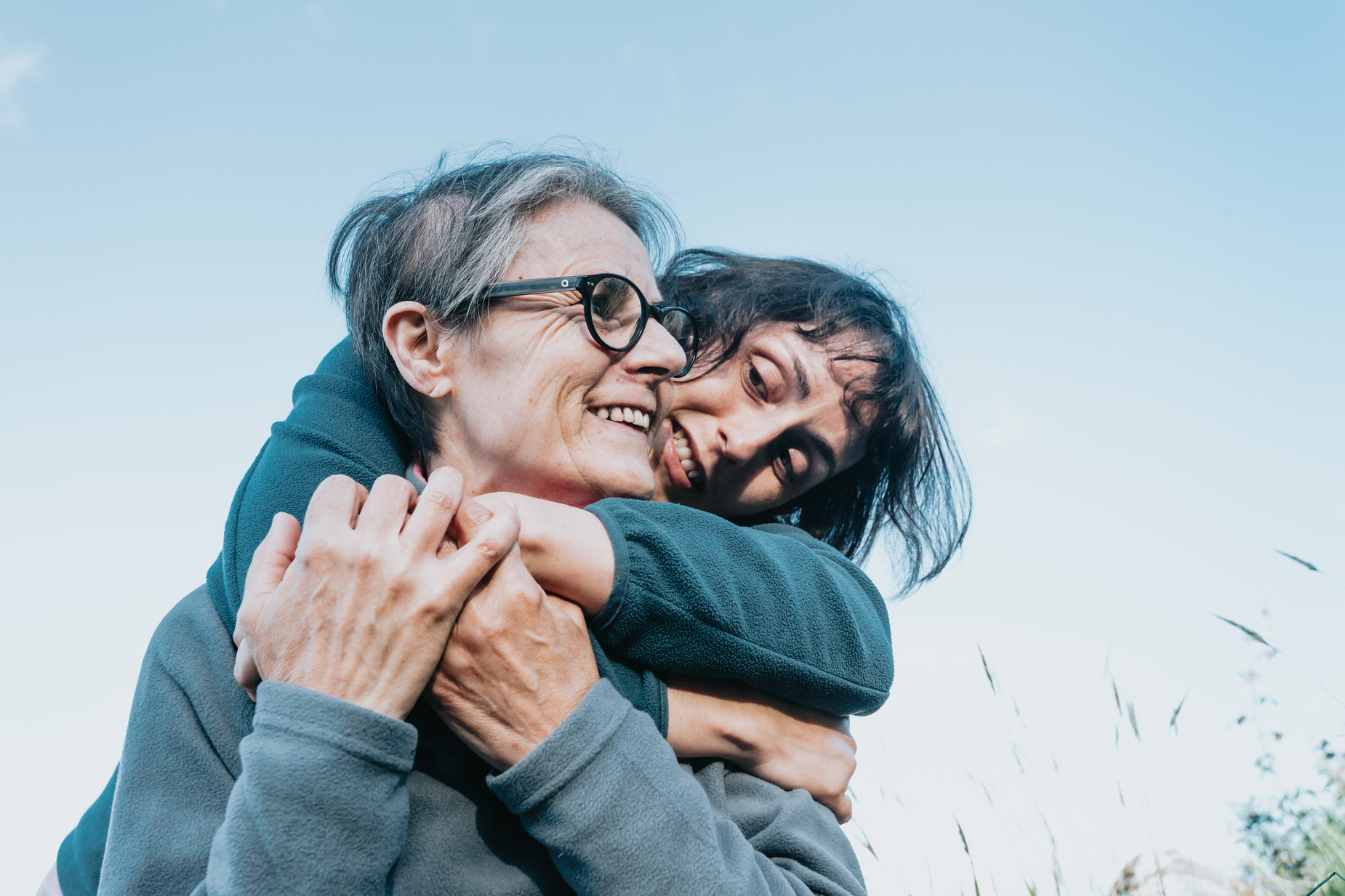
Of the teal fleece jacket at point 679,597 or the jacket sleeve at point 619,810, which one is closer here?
the jacket sleeve at point 619,810

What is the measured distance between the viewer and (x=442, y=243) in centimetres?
250

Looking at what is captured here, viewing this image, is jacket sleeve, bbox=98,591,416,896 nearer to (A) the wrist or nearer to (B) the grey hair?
(A) the wrist

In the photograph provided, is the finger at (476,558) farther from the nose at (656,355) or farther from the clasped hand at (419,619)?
the nose at (656,355)

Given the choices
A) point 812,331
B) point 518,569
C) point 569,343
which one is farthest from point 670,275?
point 518,569

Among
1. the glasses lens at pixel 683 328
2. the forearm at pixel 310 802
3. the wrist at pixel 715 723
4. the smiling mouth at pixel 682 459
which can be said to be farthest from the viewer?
the smiling mouth at pixel 682 459

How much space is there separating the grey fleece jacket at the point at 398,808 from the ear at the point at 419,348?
0.74 m

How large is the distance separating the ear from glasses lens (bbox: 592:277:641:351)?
16.0 inches

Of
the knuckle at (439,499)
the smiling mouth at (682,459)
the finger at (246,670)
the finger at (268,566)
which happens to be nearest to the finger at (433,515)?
the knuckle at (439,499)

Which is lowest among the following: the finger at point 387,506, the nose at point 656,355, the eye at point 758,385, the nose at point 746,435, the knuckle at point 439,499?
the nose at point 746,435

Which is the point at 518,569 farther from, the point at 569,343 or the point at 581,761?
the point at 569,343

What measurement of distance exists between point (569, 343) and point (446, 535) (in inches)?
31.3

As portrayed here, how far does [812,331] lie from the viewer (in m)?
3.58

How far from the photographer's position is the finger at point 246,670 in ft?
5.71

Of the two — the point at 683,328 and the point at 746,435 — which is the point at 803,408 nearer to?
the point at 746,435
